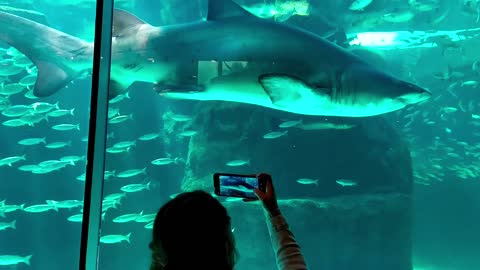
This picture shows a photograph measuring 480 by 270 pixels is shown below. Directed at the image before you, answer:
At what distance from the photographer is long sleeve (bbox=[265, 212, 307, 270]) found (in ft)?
3.01

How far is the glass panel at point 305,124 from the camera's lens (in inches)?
106

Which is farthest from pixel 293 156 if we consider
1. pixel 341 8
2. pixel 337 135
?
pixel 341 8

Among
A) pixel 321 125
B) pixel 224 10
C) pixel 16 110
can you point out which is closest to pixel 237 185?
pixel 224 10

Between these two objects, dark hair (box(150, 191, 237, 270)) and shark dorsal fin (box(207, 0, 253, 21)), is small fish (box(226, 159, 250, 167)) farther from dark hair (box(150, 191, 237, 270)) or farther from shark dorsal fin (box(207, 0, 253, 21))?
dark hair (box(150, 191, 237, 270))

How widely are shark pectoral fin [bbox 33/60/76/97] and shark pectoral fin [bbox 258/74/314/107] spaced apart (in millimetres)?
1103

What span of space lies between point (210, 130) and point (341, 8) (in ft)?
13.5

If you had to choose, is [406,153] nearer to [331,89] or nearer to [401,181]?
[401,181]

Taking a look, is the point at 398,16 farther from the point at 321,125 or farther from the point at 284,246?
the point at 284,246

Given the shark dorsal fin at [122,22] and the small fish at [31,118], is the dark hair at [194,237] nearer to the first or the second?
the shark dorsal fin at [122,22]

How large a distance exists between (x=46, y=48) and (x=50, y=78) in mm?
252

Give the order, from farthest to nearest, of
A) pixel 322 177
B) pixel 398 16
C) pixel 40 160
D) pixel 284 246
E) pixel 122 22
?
pixel 398 16 → pixel 40 160 → pixel 322 177 → pixel 122 22 → pixel 284 246

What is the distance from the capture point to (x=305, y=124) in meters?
6.14

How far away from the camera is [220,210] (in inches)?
33.4

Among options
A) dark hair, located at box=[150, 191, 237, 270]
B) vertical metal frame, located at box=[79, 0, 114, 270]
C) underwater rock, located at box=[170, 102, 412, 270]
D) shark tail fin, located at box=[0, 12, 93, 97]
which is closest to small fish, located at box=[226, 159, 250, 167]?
underwater rock, located at box=[170, 102, 412, 270]
